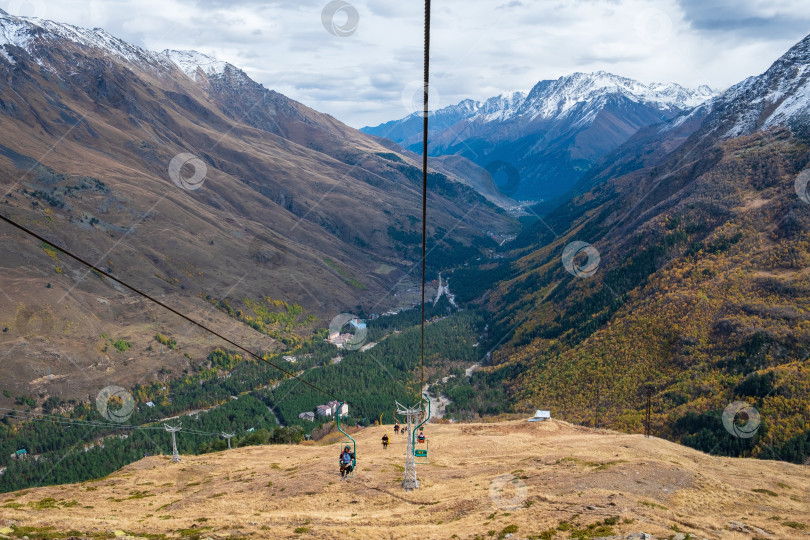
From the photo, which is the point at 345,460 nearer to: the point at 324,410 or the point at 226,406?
the point at 324,410

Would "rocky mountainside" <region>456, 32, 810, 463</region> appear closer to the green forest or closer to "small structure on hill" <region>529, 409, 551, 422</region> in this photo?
"small structure on hill" <region>529, 409, 551, 422</region>

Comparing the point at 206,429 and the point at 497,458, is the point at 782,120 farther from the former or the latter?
the point at 206,429

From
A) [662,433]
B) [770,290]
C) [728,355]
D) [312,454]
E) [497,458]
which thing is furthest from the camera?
[770,290]

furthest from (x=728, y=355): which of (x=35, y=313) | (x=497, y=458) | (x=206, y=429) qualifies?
(x=35, y=313)

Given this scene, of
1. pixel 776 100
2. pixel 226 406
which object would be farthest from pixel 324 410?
pixel 776 100

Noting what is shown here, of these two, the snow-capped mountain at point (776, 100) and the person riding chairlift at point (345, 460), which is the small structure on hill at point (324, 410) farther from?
the snow-capped mountain at point (776, 100)

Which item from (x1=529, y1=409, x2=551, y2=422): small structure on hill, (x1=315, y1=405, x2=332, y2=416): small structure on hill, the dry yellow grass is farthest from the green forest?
(x1=529, y1=409, x2=551, y2=422): small structure on hill
